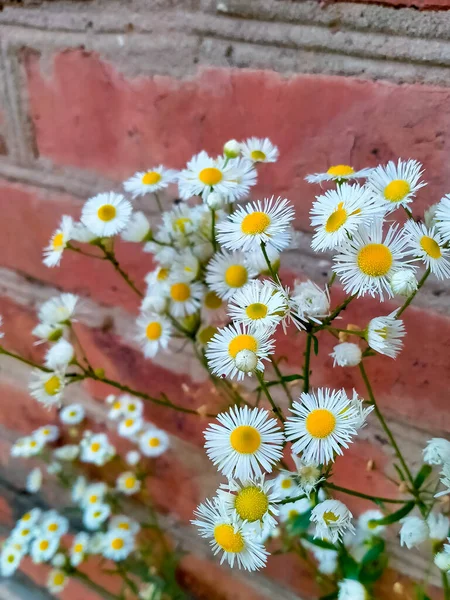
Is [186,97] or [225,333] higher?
[186,97]

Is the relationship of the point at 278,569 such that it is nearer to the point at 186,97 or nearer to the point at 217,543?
the point at 217,543

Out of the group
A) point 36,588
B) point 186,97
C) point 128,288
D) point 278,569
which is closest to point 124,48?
point 186,97

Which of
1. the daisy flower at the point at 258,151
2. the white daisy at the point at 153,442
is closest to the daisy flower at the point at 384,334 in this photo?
the daisy flower at the point at 258,151

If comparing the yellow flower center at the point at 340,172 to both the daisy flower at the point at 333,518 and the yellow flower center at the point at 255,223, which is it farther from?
the daisy flower at the point at 333,518

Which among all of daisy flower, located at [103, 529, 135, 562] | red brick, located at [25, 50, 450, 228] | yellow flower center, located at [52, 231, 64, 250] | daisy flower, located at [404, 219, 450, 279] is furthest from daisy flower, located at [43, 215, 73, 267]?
daisy flower, located at [103, 529, 135, 562]

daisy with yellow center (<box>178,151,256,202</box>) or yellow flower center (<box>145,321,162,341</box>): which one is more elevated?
daisy with yellow center (<box>178,151,256,202</box>)

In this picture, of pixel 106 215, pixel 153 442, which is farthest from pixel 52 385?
pixel 153 442

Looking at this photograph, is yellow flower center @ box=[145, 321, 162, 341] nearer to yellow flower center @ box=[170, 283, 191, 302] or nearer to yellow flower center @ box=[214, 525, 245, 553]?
yellow flower center @ box=[170, 283, 191, 302]

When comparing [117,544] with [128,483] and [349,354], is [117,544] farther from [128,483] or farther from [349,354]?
[349,354]
